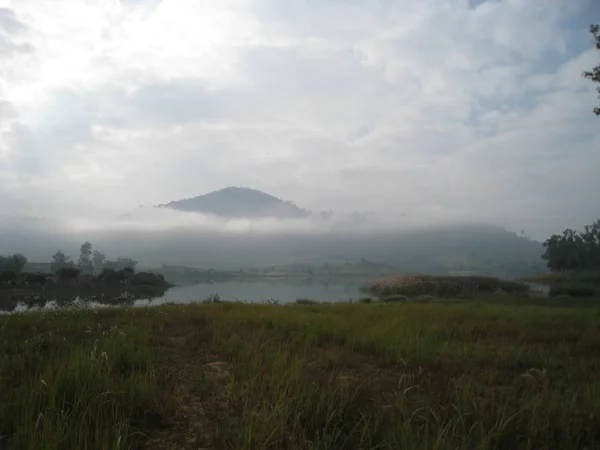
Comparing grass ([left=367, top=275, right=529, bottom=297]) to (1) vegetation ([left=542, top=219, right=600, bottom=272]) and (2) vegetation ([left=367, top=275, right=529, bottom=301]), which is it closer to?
(2) vegetation ([left=367, top=275, right=529, bottom=301])

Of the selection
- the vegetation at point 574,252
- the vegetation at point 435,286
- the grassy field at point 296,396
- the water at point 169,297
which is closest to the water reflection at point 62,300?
the water at point 169,297

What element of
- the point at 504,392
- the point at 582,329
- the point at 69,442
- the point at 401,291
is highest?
the point at 69,442

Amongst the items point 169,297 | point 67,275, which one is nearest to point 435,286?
point 169,297

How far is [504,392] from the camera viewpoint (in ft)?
11.6

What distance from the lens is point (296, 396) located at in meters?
3.00

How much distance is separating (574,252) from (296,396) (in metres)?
74.2

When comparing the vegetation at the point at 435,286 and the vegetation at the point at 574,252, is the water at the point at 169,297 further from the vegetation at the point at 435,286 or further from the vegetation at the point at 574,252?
the vegetation at the point at 574,252

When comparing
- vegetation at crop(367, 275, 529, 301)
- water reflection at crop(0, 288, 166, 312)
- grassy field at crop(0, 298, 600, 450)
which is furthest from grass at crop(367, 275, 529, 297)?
grassy field at crop(0, 298, 600, 450)

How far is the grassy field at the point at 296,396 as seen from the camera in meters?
2.49

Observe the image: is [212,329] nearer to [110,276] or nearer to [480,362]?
[480,362]

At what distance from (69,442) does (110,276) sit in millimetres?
42332

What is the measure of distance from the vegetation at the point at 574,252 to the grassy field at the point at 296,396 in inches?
2521

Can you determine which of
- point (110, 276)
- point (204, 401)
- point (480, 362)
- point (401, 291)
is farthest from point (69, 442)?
point (110, 276)

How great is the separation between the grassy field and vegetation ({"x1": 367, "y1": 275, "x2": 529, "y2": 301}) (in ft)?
76.6
